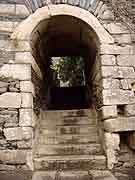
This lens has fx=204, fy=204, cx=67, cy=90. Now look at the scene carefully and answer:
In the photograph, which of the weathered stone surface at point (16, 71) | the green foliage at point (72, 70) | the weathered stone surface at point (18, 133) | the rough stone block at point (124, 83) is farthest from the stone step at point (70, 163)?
the green foliage at point (72, 70)

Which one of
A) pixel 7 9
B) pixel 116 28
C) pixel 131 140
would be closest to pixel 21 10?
pixel 7 9

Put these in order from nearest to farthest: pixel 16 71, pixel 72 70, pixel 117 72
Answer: pixel 16 71 < pixel 117 72 < pixel 72 70

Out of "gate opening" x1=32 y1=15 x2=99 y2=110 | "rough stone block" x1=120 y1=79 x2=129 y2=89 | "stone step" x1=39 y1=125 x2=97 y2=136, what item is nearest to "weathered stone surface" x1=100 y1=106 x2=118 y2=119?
"rough stone block" x1=120 y1=79 x2=129 y2=89

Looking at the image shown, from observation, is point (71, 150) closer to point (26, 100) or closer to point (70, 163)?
point (70, 163)

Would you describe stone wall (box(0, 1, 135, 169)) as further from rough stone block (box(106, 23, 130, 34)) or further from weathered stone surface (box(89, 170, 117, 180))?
weathered stone surface (box(89, 170, 117, 180))

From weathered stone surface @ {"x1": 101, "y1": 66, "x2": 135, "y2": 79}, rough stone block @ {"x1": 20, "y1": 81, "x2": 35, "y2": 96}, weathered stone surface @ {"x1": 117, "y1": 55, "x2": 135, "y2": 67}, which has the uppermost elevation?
weathered stone surface @ {"x1": 117, "y1": 55, "x2": 135, "y2": 67}

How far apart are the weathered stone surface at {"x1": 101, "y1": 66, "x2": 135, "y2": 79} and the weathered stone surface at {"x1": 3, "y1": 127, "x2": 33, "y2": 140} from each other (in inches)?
64.0

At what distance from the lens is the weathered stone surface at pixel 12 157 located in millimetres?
3184

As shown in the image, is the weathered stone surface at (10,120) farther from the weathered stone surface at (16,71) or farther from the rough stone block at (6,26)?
the rough stone block at (6,26)

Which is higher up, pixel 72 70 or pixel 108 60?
pixel 72 70

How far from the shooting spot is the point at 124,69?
3.67 metres

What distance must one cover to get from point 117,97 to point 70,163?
1.36 m

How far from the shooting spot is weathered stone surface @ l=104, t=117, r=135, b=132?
340 centimetres

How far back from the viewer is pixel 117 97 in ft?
11.6
